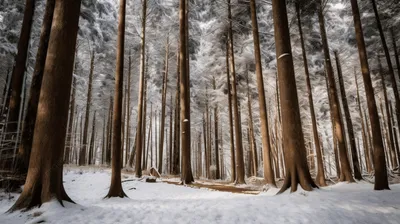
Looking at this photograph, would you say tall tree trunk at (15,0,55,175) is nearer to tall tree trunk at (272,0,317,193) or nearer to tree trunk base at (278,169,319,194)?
tall tree trunk at (272,0,317,193)

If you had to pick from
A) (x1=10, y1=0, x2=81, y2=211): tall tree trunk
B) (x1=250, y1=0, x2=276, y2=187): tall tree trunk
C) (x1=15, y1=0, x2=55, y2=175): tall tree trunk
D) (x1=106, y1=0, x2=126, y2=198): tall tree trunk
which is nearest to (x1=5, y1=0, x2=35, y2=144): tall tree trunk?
(x1=15, y1=0, x2=55, y2=175): tall tree trunk

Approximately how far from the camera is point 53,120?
162 inches

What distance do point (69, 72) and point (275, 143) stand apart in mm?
20135

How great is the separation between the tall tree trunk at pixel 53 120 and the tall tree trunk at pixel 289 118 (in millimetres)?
4742

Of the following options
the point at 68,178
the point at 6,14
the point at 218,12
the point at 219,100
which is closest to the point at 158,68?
the point at 219,100

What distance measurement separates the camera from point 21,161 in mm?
6398

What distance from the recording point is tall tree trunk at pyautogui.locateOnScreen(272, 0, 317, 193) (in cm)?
506

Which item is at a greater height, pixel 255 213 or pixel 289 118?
pixel 289 118

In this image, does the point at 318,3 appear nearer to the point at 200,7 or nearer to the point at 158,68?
the point at 200,7

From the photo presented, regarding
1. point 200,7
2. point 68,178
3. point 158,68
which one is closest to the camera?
point 68,178

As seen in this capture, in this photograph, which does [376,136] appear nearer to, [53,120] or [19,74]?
[53,120]

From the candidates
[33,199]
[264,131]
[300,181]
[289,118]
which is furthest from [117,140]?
[264,131]

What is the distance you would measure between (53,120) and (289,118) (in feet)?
16.5

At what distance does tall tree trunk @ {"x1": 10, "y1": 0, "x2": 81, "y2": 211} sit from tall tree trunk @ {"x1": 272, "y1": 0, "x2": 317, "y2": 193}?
15.6ft
